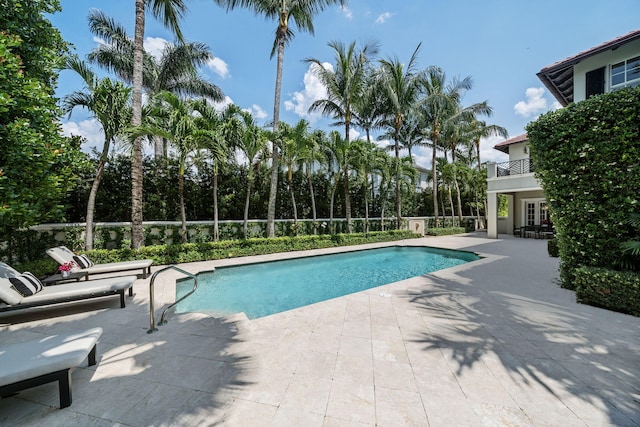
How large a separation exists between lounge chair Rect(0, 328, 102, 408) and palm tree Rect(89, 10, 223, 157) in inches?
494

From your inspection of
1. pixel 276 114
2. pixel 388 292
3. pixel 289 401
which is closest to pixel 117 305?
pixel 289 401

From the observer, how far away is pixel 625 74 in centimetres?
843

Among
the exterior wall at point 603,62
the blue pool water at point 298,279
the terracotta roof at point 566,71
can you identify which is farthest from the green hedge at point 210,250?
the exterior wall at point 603,62

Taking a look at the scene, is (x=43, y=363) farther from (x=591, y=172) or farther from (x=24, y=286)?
(x=591, y=172)

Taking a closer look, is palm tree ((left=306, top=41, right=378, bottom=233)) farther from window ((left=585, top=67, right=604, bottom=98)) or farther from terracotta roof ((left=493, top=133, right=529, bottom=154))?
terracotta roof ((left=493, top=133, right=529, bottom=154))

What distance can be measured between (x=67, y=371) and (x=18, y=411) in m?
0.55

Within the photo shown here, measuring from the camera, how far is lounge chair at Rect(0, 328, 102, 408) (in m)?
2.11

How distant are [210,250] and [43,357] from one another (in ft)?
25.7

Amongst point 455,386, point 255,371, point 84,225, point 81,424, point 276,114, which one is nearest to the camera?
point 81,424

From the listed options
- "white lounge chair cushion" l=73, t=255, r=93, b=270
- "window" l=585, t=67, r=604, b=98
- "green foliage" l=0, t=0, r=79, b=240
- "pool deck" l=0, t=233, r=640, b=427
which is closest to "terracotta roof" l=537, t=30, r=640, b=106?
"window" l=585, t=67, r=604, b=98

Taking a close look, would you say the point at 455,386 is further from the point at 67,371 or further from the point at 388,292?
the point at 67,371

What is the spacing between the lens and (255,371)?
286 centimetres

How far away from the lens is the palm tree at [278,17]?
37.6ft

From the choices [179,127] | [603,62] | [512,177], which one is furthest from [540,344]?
[512,177]
